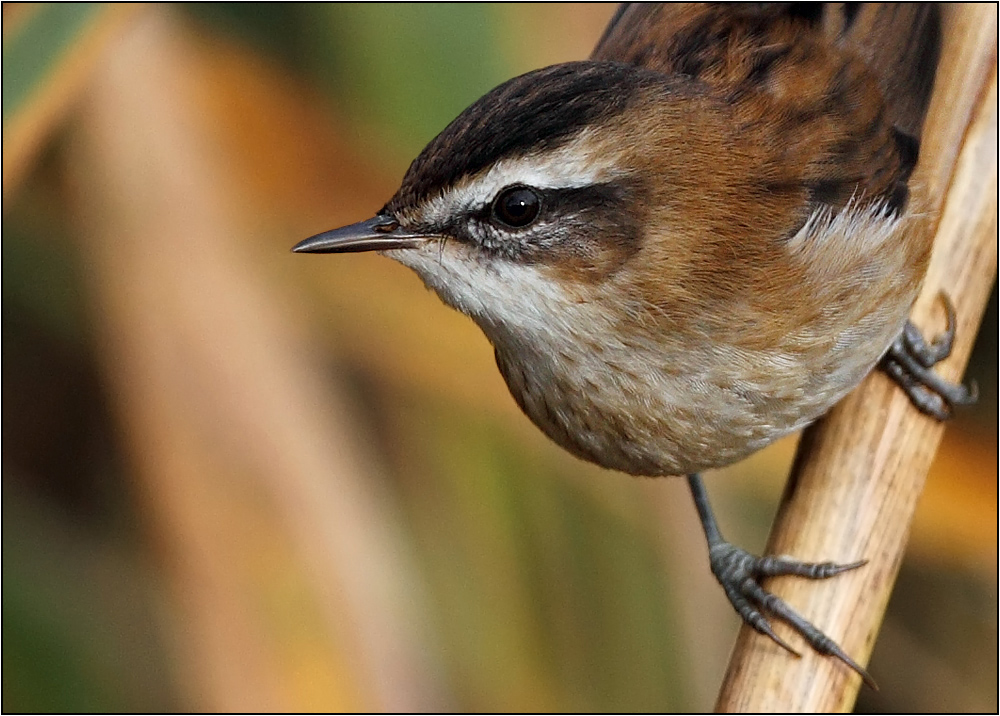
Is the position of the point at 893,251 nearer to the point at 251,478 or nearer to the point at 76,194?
the point at 251,478

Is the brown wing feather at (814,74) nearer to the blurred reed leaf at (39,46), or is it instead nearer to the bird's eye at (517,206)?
the bird's eye at (517,206)

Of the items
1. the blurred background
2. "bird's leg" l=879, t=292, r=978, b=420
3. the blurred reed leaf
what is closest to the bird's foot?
"bird's leg" l=879, t=292, r=978, b=420

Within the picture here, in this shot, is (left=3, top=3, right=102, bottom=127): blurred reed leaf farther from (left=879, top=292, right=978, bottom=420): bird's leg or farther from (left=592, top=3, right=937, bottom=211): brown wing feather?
(left=879, top=292, right=978, bottom=420): bird's leg

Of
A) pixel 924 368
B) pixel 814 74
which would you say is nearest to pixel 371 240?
pixel 814 74

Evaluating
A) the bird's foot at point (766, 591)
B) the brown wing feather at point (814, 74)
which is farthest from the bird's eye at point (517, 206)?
the bird's foot at point (766, 591)

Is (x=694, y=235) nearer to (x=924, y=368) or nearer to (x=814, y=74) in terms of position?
(x=814, y=74)

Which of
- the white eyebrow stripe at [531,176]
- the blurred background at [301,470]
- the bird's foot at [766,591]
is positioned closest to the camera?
the white eyebrow stripe at [531,176]

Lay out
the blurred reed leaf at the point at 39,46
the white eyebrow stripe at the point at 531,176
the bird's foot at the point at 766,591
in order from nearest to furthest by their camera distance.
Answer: the white eyebrow stripe at the point at 531,176
the bird's foot at the point at 766,591
the blurred reed leaf at the point at 39,46
